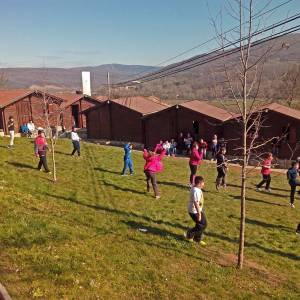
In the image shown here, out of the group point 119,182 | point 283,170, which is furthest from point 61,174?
point 283,170

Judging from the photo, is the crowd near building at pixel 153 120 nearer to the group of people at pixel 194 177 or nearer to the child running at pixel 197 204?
the group of people at pixel 194 177

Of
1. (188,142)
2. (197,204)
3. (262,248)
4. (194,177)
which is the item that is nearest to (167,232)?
(197,204)

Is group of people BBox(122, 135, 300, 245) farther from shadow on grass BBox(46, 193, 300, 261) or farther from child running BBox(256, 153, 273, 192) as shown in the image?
shadow on grass BBox(46, 193, 300, 261)

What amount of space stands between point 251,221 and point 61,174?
858 centimetres

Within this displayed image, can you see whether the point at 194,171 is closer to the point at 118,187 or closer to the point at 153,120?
the point at 118,187

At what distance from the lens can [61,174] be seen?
1738 centimetres

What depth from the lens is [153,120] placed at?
3403 cm

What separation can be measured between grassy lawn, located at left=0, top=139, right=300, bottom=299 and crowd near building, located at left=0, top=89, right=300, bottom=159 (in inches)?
336

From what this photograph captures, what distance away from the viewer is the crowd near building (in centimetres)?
2681

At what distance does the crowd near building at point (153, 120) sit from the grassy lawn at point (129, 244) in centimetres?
852

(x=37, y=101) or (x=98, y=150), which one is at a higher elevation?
(x=37, y=101)

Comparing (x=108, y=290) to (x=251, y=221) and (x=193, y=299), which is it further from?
(x=251, y=221)

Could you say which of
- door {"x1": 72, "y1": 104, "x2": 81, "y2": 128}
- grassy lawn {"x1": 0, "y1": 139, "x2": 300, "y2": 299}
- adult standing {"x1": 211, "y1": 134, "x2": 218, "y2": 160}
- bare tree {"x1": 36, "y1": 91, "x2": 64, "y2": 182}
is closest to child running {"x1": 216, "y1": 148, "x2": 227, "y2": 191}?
grassy lawn {"x1": 0, "y1": 139, "x2": 300, "y2": 299}

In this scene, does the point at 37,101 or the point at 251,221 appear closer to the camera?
the point at 251,221
